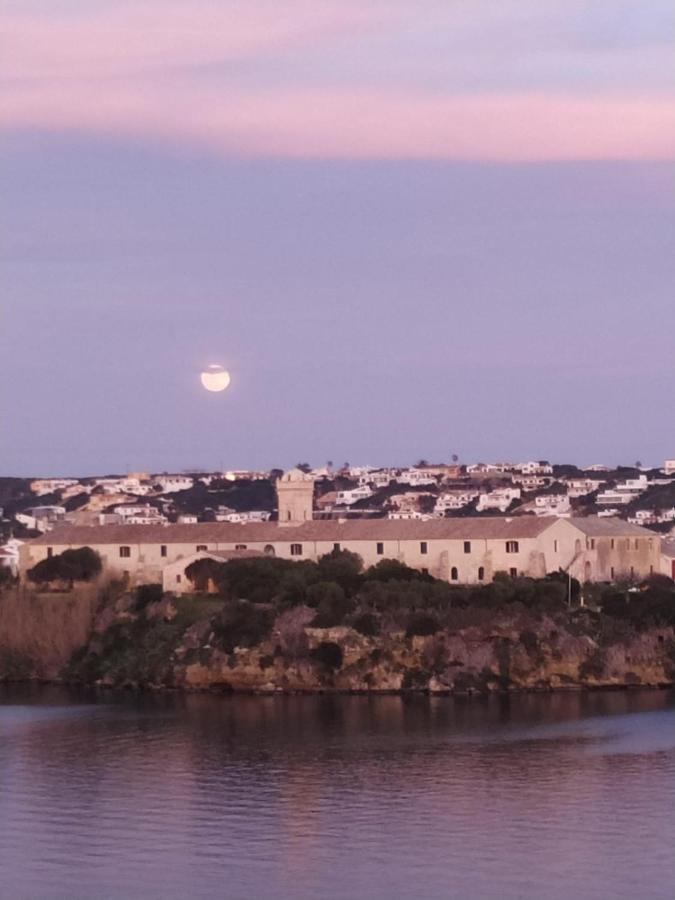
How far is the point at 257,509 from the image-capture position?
172 m

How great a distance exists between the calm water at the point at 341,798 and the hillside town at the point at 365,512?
703 inches

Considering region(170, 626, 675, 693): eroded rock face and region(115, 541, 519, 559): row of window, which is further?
region(115, 541, 519, 559): row of window

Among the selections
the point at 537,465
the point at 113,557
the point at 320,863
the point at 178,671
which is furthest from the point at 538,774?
the point at 537,465

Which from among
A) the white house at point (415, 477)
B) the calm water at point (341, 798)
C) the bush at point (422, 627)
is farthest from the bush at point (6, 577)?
the white house at point (415, 477)

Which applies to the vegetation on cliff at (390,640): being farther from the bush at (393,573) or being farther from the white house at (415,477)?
the white house at (415,477)

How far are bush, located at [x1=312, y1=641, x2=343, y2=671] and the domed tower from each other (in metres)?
23.0

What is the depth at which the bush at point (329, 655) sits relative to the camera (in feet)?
248

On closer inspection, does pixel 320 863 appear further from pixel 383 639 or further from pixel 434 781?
pixel 383 639

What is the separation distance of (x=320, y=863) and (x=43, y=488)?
15601cm

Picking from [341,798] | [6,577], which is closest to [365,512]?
[6,577]

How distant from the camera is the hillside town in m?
90.2

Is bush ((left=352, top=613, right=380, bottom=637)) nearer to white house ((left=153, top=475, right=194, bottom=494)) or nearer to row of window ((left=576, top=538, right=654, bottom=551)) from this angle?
row of window ((left=576, top=538, right=654, bottom=551))

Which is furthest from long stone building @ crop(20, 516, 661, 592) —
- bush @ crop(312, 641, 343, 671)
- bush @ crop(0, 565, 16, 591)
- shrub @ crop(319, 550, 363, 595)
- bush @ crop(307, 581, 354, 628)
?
bush @ crop(312, 641, 343, 671)

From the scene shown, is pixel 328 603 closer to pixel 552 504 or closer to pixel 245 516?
pixel 552 504
